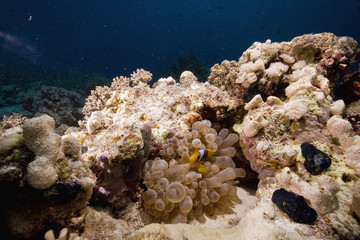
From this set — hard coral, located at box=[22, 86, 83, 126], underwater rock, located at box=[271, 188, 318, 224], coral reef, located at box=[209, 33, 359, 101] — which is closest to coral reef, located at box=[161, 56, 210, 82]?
hard coral, located at box=[22, 86, 83, 126]

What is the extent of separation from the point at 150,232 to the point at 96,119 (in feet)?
7.46

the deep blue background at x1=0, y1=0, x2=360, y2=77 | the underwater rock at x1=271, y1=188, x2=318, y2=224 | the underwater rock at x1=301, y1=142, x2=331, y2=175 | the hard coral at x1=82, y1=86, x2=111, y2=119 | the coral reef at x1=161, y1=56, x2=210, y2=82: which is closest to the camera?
the underwater rock at x1=271, y1=188, x2=318, y2=224

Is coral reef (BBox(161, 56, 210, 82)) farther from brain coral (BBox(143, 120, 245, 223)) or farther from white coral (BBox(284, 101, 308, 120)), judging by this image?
brain coral (BBox(143, 120, 245, 223))

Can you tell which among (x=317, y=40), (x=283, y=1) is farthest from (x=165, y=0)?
(x=317, y=40)

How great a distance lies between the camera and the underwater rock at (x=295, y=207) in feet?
6.34

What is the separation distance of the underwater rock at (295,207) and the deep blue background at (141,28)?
35.0 m

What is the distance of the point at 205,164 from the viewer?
8.98 ft

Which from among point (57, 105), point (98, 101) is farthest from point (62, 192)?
point (57, 105)

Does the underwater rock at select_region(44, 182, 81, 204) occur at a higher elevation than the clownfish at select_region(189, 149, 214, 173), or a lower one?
lower

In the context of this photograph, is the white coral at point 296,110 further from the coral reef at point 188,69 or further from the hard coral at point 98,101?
the coral reef at point 188,69

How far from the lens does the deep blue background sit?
48625mm

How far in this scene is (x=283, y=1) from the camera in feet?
272

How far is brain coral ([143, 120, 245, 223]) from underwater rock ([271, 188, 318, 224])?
28.2 inches

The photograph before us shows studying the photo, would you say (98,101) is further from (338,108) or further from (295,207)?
(338,108)
